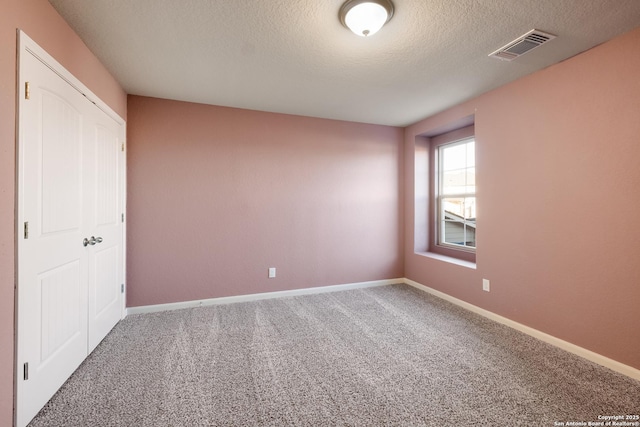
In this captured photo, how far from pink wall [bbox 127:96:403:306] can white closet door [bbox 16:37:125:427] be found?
627 millimetres

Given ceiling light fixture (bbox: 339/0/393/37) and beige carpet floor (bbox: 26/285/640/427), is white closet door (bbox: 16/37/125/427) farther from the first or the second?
ceiling light fixture (bbox: 339/0/393/37)

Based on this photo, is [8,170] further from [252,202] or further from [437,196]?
[437,196]

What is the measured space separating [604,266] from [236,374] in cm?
292

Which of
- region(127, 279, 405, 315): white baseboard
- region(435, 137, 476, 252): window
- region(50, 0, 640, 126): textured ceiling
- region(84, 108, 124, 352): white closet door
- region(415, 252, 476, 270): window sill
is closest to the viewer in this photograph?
region(50, 0, 640, 126): textured ceiling

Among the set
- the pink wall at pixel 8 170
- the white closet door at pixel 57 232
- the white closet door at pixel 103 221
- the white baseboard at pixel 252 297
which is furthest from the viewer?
the white baseboard at pixel 252 297

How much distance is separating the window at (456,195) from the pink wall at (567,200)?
626 millimetres

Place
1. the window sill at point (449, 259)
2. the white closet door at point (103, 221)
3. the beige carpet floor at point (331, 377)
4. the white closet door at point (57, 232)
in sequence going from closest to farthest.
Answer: the white closet door at point (57, 232) < the beige carpet floor at point (331, 377) < the white closet door at point (103, 221) < the window sill at point (449, 259)

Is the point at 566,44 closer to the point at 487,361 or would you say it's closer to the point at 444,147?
the point at 444,147

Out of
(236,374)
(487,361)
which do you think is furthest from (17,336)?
(487,361)

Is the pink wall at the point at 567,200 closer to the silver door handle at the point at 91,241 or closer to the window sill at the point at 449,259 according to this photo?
the window sill at the point at 449,259

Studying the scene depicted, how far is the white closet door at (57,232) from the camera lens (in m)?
1.53

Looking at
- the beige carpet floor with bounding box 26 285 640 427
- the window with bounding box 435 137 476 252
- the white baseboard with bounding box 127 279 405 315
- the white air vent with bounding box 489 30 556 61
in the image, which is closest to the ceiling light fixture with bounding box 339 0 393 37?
the white air vent with bounding box 489 30 556 61

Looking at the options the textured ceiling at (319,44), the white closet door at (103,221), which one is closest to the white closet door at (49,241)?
the white closet door at (103,221)

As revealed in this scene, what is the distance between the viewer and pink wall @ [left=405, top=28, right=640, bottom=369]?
6.70 feet
